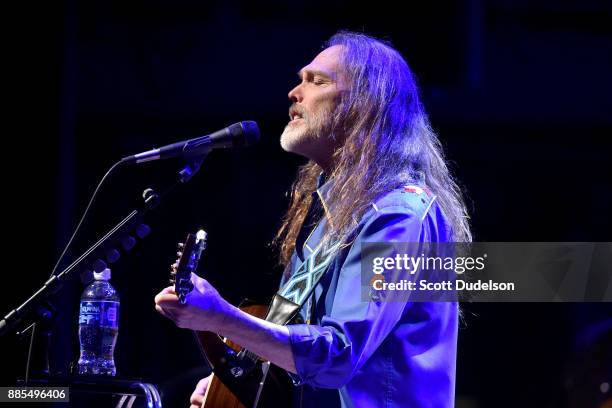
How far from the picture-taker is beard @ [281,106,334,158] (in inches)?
109

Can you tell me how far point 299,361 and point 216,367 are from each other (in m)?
0.38

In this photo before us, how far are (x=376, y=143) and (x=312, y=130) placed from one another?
0.73 ft

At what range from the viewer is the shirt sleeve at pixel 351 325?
2.11m

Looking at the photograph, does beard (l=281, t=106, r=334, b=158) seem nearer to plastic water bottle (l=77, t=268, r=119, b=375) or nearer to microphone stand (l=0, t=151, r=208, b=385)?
microphone stand (l=0, t=151, r=208, b=385)

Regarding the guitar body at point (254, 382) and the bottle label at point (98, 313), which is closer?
the guitar body at point (254, 382)

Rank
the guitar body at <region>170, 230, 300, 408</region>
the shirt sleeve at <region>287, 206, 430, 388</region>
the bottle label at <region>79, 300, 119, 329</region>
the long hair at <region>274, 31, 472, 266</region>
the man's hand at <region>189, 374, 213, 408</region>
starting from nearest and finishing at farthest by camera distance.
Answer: the shirt sleeve at <region>287, 206, 430, 388</region>
the guitar body at <region>170, 230, 300, 408</region>
the long hair at <region>274, 31, 472, 266</region>
the man's hand at <region>189, 374, 213, 408</region>
the bottle label at <region>79, 300, 119, 329</region>

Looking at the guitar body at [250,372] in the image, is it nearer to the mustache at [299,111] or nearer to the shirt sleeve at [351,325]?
the shirt sleeve at [351,325]

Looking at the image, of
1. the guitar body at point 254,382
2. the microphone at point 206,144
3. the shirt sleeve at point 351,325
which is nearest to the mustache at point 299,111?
the microphone at point 206,144

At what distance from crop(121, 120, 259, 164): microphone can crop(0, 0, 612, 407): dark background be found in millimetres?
2533

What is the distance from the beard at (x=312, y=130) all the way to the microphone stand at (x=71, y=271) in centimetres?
43

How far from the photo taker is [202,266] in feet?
17.0

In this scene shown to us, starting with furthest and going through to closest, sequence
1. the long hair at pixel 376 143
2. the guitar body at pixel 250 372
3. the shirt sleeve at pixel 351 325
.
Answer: the long hair at pixel 376 143 < the guitar body at pixel 250 372 < the shirt sleeve at pixel 351 325

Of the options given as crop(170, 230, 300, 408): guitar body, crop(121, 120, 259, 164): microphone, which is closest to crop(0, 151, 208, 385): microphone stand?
crop(121, 120, 259, 164): microphone

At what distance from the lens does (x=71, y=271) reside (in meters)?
2.39
